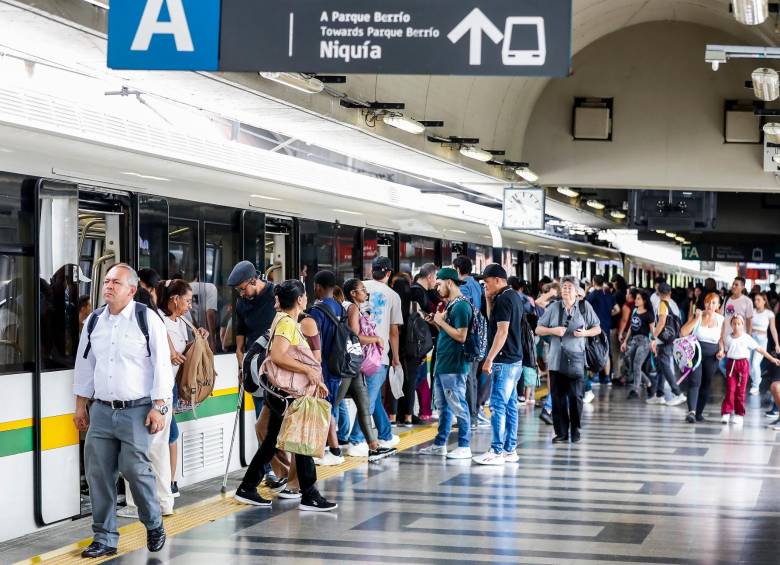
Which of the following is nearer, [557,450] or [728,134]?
[557,450]

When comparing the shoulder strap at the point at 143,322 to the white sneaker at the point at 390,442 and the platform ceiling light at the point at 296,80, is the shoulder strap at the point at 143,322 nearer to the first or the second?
the platform ceiling light at the point at 296,80

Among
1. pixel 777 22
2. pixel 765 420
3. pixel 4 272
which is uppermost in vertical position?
pixel 777 22

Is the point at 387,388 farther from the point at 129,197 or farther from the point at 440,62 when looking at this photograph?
the point at 440,62

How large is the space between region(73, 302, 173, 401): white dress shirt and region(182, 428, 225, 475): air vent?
223 centimetres

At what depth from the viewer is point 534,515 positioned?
30.3 ft

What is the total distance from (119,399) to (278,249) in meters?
4.60

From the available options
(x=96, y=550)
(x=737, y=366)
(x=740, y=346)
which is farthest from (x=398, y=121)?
(x=96, y=550)

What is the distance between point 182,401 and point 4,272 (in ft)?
6.72

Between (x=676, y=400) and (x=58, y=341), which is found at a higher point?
(x=58, y=341)

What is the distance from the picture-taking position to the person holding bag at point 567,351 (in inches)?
518

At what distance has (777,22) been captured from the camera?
48.0 ft

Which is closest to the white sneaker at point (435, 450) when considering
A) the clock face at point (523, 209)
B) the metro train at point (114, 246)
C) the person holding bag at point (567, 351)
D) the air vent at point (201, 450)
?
the person holding bag at point (567, 351)

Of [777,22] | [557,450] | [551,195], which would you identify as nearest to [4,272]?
[557,450]

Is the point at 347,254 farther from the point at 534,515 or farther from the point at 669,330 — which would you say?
the point at 669,330
